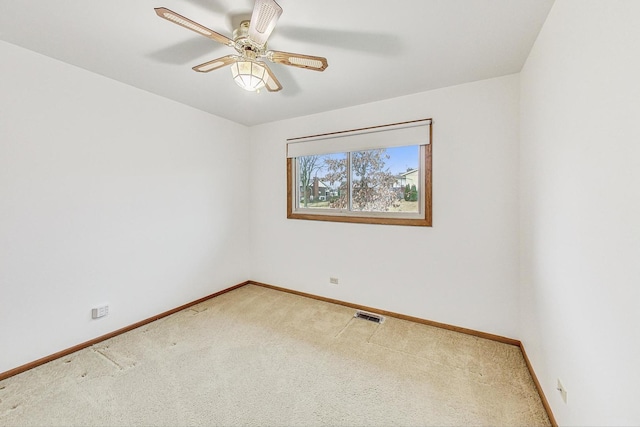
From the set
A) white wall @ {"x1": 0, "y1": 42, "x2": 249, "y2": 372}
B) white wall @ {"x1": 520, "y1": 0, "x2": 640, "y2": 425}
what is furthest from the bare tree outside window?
white wall @ {"x1": 520, "y1": 0, "x2": 640, "y2": 425}

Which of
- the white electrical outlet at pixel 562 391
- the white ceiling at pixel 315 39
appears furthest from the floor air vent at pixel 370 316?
the white ceiling at pixel 315 39

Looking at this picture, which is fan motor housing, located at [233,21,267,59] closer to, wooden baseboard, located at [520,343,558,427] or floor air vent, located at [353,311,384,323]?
floor air vent, located at [353,311,384,323]

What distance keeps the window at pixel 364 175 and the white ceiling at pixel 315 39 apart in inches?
20.7

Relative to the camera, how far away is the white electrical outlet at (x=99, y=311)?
7.56 feet

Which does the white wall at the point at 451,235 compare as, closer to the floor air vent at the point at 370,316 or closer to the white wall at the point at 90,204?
the floor air vent at the point at 370,316

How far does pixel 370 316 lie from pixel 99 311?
8.68ft

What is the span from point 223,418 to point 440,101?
10.3 ft

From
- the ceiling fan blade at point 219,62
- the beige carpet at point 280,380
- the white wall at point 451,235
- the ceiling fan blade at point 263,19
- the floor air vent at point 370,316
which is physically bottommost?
the beige carpet at point 280,380

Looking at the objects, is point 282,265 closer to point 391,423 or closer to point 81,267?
point 81,267

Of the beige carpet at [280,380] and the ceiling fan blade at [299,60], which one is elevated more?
the ceiling fan blade at [299,60]

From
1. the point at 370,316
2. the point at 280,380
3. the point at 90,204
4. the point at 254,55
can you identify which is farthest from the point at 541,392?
the point at 90,204

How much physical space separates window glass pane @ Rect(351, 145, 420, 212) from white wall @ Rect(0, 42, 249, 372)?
75.5 inches

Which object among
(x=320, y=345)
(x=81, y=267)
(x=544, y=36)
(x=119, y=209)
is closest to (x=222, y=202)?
(x=119, y=209)

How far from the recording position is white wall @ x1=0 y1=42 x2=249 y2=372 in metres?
1.91
